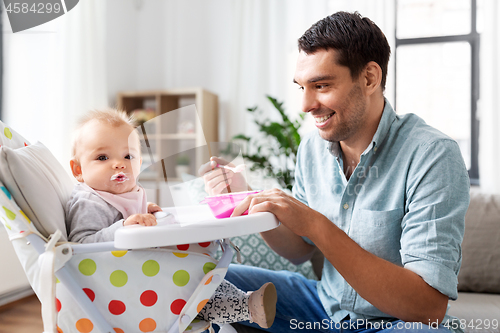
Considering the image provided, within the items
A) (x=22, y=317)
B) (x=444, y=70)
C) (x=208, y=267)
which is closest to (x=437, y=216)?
(x=208, y=267)

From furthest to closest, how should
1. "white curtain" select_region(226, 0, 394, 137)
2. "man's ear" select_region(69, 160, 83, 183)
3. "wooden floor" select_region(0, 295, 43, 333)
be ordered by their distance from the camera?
"white curtain" select_region(226, 0, 394, 137)
"wooden floor" select_region(0, 295, 43, 333)
"man's ear" select_region(69, 160, 83, 183)

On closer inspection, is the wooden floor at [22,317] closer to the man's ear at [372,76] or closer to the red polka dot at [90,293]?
the red polka dot at [90,293]

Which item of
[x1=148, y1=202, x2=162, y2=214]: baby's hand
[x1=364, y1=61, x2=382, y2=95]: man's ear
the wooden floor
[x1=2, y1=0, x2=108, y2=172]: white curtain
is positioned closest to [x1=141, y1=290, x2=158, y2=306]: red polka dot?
[x1=148, y1=202, x2=162, y2=214]: baby's hand

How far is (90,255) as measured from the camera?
654mm

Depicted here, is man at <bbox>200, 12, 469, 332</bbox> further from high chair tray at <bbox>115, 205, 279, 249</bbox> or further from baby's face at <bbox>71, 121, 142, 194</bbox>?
baby's face at <bbox>71, 121, 142, 194</bbox>

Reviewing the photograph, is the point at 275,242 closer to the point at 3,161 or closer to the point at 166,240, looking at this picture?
the point at 166,240

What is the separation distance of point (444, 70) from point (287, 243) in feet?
9.14

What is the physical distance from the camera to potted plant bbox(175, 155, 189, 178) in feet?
2.29

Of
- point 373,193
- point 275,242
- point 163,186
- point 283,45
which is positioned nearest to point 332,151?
point 373,193

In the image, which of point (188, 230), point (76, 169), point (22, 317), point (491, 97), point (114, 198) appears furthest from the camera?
point (491, 97)

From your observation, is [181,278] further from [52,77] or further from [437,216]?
[52,77]

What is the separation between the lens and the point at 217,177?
79 centimetres

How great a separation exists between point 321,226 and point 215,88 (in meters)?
3.06

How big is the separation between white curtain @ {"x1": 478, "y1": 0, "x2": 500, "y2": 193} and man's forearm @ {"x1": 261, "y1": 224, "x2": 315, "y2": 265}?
7.65ft
